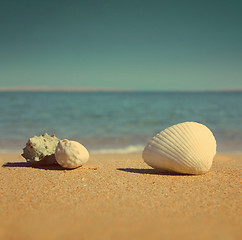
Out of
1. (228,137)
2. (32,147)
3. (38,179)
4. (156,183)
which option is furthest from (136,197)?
(228,137)

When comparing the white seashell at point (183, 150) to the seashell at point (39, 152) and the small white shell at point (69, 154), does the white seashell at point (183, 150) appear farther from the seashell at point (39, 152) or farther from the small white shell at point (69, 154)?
the seashell at point (39, 152)

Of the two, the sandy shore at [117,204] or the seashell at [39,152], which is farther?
the seashell at [39,152]

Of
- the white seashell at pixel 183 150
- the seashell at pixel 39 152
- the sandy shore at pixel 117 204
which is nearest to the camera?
the sandy shore at pixel 117 204

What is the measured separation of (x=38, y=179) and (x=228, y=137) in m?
8.00

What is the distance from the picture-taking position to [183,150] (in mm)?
3564

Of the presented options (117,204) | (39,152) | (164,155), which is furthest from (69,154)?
(117,204)

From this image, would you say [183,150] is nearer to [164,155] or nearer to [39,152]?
[164,155]

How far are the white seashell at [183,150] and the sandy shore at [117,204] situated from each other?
143mm

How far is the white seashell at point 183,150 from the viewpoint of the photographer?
11.8ft

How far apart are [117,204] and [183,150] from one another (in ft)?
4.24

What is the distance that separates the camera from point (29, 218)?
7.59 ft

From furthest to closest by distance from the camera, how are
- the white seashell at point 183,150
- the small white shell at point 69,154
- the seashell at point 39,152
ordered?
the seashell at point 39,152 → the small white shell at point 69,154 → the white seashell at point 183,150

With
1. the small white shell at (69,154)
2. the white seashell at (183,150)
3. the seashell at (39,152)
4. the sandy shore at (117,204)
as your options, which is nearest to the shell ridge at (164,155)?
the white seashell at (183,150)

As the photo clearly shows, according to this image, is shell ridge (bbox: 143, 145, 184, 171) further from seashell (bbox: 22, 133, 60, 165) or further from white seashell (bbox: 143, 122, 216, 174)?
seashell (bbox: 22, 133, 60, 165)
